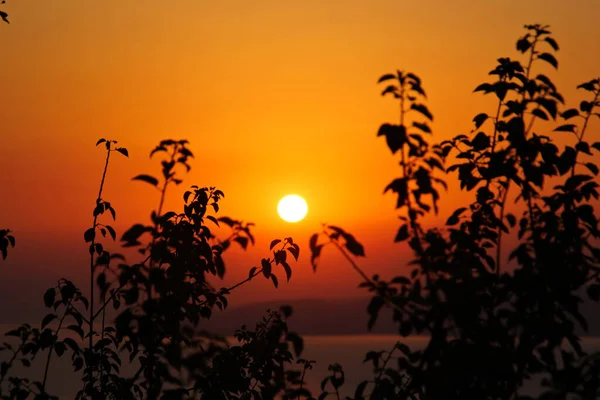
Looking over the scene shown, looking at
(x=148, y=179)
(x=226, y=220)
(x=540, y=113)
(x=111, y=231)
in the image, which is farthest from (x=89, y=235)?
(x=540, y=113)

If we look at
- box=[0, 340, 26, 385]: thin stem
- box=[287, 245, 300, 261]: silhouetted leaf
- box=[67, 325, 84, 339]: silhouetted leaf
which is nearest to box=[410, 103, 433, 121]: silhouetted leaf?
box=[287, 245, 300, 261]: silhouetted leaf

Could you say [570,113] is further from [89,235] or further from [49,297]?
[49,297]

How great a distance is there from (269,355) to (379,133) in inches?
151

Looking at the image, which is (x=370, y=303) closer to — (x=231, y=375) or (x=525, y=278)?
(x=525, y=278)

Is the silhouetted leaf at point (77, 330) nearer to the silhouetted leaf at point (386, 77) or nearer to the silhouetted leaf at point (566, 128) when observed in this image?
the silhouetted leaf at point (386, 77)

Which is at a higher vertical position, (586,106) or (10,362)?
(586,106)

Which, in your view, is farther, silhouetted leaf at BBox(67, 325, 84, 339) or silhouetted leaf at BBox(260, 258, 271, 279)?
silhouetted leaf at BBox(67, 325, 84, 339)

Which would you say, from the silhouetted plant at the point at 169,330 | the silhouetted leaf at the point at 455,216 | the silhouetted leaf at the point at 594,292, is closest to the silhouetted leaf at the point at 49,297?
the silhouetted plant at the point at 169,330

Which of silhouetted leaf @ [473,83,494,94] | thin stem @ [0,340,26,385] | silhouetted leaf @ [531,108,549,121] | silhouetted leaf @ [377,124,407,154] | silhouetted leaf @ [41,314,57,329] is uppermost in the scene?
silhouetted leaf @ [473,83,494,94]

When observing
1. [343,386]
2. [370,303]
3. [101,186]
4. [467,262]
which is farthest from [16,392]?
[467,262]

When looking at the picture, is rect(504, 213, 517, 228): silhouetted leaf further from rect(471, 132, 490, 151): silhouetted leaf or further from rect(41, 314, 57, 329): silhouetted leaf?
rect(41, 314, 57, 329): silhouetted leaf

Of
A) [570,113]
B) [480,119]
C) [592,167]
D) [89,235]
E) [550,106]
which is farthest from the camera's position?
[89,235]

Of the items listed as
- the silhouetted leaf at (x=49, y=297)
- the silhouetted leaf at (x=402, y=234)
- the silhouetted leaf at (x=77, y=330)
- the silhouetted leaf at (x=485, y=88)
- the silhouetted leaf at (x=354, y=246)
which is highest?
the silhouetted leaf at (x=485, y=88)

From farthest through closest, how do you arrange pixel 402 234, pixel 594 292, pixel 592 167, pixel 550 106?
1. pixel 592 167
2. pixel 594 292
3. pixel 550 106
4. pixel 402 234
